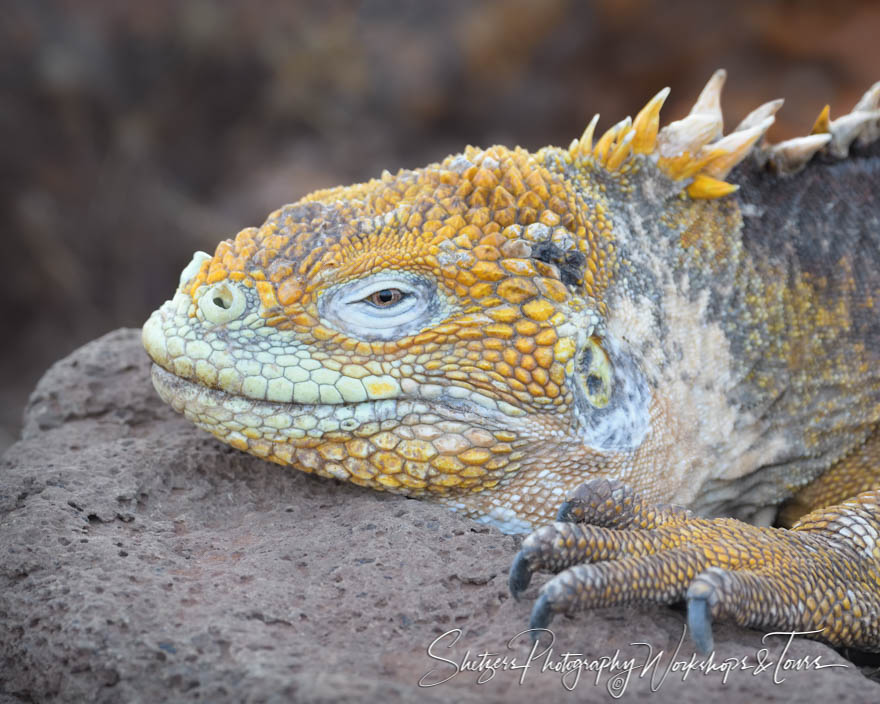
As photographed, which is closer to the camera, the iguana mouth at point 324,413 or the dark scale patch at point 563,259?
the iguana mouth at point 324,413

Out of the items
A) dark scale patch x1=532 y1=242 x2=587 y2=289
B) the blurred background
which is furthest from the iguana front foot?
the blurred background

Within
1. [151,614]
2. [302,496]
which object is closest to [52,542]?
[151,614]

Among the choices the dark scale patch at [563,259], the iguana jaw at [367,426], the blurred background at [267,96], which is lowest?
the iguana jaw at [367,426]

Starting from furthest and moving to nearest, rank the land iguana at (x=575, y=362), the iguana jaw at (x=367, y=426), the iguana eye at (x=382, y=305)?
the iguana eye at (x=382, y=305) → the iguana jaw at (x=367, y=426) → the land iguana at (x=575, y=362)

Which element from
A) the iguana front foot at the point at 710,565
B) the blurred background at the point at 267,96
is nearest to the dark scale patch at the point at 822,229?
the iguana front foot at the point at 710,565

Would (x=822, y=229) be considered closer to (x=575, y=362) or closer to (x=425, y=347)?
(x=575, y=362)

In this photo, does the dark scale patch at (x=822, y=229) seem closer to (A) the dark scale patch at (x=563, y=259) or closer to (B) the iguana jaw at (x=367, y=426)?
(A) the dark scale patch at (x=563, y=259)

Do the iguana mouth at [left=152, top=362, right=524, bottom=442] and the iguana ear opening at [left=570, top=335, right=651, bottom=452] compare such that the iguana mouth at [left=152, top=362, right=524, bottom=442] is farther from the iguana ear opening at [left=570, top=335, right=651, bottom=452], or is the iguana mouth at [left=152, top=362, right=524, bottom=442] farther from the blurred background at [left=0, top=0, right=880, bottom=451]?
the blurred background at [left=0, top=0, right=880, bottom=451]

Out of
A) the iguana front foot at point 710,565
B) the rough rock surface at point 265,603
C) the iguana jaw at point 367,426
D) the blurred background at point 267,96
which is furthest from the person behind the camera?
the blurred background at point 267,96
